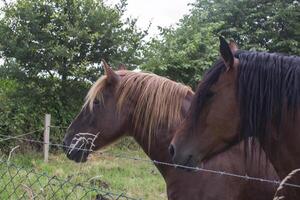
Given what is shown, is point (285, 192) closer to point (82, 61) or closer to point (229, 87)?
point (229, 87)

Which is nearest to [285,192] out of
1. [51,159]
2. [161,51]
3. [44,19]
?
[51,159]

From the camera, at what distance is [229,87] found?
244cm

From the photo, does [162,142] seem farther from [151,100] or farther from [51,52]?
[51,52]

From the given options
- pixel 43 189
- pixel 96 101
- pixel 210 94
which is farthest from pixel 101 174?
pixel 210 94

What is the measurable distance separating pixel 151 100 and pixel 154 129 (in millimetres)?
231

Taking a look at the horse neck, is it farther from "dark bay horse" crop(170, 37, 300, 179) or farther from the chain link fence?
"dark bay horse" crop(170, 37, 300, 179)

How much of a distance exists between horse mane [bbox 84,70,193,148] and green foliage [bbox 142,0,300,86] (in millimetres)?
7524

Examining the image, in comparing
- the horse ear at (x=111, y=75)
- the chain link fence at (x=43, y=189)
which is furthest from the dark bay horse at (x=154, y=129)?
the chain link fence at (x=43, y=189)

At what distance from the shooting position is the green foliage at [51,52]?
9.38 metres

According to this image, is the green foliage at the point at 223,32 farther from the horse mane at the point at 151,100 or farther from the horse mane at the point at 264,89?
the horse mane at the point at 264,89

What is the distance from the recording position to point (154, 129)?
3.62 m

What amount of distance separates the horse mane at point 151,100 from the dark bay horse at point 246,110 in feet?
3.38

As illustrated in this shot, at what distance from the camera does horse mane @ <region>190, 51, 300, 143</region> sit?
2344 millimetres

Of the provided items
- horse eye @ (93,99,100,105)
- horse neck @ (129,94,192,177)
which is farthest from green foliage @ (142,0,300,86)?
horse neck @ (129,94,192,177)
